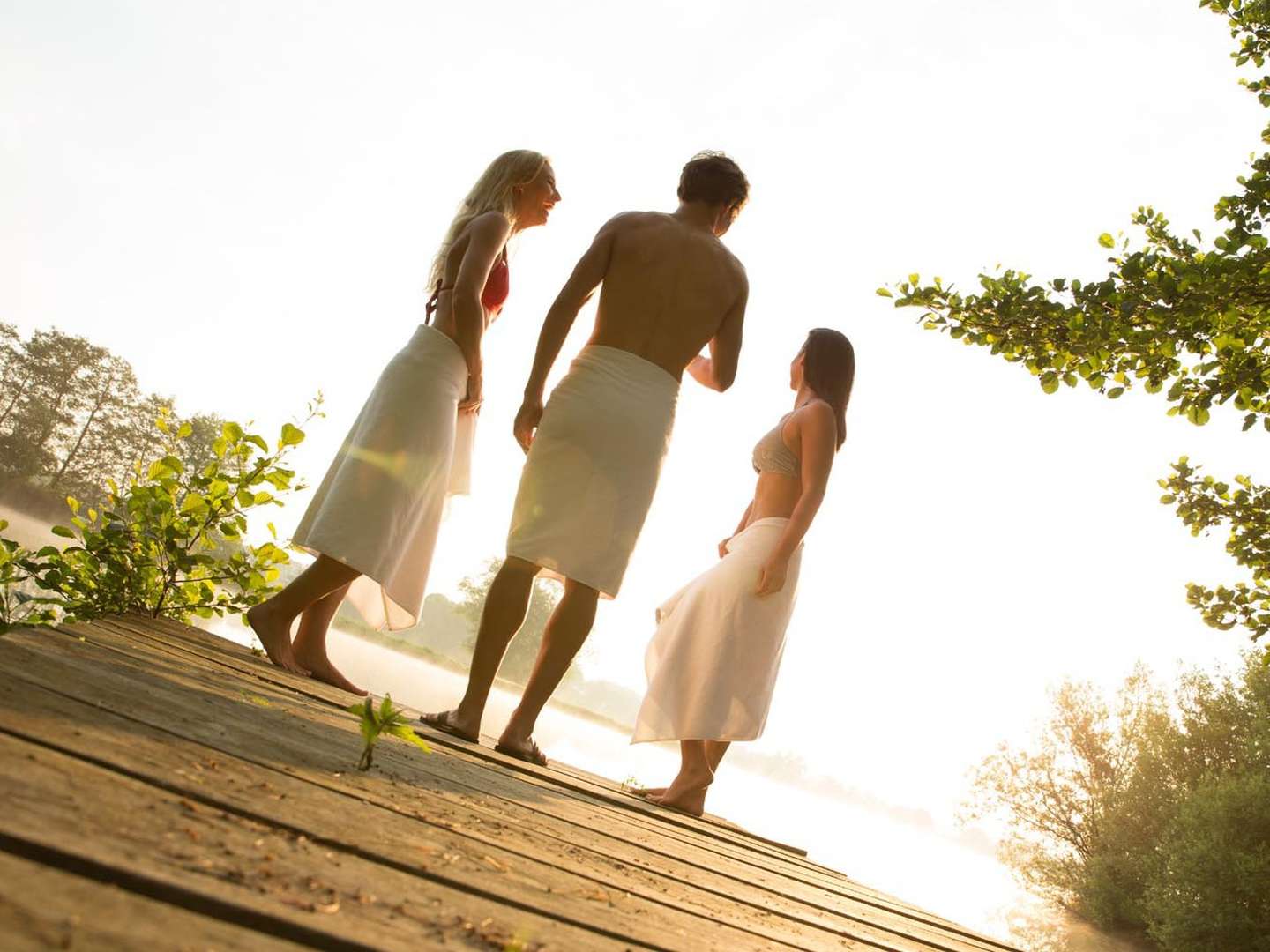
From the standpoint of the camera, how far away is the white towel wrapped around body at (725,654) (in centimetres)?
381

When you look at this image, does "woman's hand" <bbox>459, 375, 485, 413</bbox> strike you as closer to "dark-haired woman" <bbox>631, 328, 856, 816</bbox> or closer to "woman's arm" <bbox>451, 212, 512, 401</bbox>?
"woman's arm" <bbox>451, 212, 512, 401</bbox>

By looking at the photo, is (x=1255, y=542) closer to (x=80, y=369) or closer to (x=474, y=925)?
(x=474, y=925)

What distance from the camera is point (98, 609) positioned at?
3438mm

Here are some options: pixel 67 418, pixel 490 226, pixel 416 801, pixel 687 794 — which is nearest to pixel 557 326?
pixel 490 226

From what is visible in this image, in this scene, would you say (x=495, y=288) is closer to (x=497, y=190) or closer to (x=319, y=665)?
(x=497, y=190)

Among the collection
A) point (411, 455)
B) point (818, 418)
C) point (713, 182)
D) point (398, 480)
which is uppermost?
point (713, 182)

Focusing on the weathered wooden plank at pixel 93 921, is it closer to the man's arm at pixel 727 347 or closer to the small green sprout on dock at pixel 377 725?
the small green sprout on dock at pixel 377 725

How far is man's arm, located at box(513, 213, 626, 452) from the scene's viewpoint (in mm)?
3361

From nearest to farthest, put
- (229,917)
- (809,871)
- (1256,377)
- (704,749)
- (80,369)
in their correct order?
(229,917) < (809,871) < (704,749) < (1256,377) < (80,369)

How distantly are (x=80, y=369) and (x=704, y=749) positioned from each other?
61.7 meters

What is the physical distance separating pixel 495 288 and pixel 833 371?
166cm

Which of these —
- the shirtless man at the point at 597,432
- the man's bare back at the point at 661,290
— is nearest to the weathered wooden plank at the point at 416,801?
the shirtless man at the point at 597,432

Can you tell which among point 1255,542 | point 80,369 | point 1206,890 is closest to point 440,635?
point 80,369

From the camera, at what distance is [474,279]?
352cm
